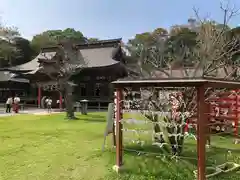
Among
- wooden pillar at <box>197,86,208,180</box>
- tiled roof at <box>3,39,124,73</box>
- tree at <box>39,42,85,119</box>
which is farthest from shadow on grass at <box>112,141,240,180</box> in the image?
tiled roof at <box>3,39,124,73</box>

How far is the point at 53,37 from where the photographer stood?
48.0 meters

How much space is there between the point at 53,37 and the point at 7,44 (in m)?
12.1

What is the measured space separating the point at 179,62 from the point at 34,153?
4.97 meters

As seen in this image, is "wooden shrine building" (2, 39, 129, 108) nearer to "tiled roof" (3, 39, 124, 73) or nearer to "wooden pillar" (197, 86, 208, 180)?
"tiled roof" (3, 39, 124, 73)

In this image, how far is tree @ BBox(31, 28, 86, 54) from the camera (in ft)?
145

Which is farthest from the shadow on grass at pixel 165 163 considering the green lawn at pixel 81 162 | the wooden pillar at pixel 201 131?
the wooden pillar at pixel 201 131

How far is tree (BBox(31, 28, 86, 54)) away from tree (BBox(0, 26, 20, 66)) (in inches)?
145

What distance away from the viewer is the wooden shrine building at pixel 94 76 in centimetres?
2483

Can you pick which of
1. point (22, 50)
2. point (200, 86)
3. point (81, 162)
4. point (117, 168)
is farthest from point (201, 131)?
point (22, 50)

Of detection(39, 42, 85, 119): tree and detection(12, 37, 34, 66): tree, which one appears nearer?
detection(39, 42, 85, 119): tree

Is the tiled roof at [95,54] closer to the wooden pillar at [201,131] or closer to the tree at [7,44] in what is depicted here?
the tree at [7,44]

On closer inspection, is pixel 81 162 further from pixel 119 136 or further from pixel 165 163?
pixel 165 163

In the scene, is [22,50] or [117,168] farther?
[22,50]

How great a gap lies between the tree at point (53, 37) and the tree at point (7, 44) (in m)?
3.68
